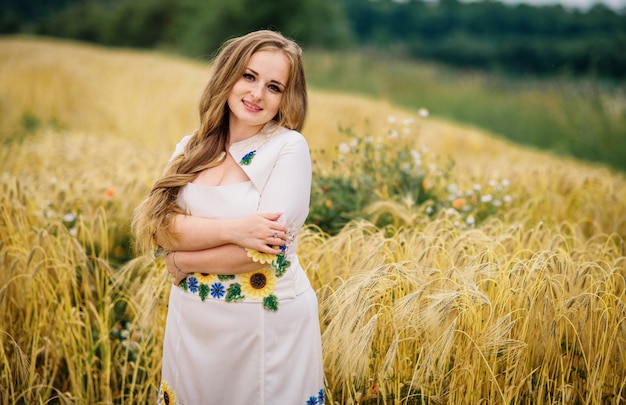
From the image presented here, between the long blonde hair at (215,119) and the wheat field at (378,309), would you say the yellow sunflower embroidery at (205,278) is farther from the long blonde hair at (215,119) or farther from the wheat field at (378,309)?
the wheat field at (378,309)

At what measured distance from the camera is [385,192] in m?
3.86

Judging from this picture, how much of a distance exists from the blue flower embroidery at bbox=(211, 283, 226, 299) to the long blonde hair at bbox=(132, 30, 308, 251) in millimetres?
239

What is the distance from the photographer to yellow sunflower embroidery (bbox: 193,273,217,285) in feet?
6.56

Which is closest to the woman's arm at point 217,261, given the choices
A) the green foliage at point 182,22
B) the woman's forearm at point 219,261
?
the woman's forearm at point 219,261

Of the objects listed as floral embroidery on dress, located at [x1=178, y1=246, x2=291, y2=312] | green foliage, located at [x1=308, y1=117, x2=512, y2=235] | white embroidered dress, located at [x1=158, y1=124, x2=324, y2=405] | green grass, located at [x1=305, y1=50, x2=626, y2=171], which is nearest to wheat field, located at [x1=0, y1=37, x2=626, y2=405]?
green foliage, located at [x1=308, y1=117, x2=512, y2=235]

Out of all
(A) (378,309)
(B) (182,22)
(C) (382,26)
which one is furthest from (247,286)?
(C) (382,26)

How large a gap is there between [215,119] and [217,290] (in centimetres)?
66

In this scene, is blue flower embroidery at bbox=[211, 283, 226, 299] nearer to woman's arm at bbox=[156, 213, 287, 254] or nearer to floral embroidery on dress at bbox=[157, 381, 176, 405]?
woman's arm at bbox=[156, 213, 287, 254]

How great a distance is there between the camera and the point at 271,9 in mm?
26844

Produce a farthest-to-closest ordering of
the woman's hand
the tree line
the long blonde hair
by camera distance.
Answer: the tree line
the long blonde hair
the woman's hand

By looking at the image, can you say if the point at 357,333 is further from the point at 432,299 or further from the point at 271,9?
the point at 271,9

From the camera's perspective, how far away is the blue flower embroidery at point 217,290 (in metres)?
1.98

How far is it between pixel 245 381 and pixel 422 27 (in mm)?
42156

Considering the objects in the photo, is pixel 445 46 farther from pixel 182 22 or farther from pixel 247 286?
pixel 247 286
